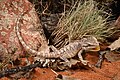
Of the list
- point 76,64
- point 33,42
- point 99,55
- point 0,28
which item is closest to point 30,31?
point 33,42

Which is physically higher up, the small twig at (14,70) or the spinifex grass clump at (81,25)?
the spinifex grass clump at (81,25)

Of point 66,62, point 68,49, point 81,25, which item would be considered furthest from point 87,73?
point 81,25

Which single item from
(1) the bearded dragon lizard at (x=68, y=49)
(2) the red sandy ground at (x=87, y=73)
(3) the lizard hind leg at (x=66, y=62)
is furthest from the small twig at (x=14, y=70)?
(3) the lizard hind leg at (x=66, y=62)

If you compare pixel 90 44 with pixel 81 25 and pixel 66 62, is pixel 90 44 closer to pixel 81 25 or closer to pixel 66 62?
pixel 66 62

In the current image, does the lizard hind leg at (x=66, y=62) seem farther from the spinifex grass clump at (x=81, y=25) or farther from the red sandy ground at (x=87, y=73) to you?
the spinifex grass clump at (x=81, y=25)

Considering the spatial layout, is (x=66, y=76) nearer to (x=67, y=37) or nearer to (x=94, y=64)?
(x=94, y=64)

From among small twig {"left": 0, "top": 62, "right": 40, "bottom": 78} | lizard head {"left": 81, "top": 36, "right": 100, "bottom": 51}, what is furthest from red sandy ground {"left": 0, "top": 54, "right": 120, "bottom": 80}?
lizard head {"left": 81, "top": 36, "right": 100, "bottom": 51}

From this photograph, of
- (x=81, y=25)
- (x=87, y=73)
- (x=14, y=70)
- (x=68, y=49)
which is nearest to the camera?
(x=14, y=70)

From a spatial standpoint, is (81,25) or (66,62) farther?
(81,25)

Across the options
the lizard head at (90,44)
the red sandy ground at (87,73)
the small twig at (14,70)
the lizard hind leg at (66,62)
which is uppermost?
the lizard head at (90,44)
